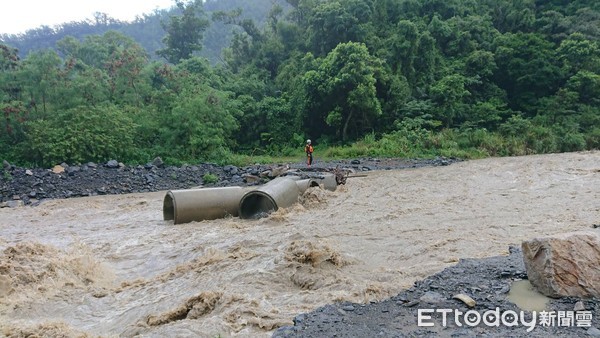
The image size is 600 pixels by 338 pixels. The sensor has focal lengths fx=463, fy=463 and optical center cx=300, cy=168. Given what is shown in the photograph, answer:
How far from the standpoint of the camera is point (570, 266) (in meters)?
4.83

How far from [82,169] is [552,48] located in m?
33.0

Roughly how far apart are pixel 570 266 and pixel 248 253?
490 cm

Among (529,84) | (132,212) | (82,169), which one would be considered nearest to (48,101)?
(82,169)

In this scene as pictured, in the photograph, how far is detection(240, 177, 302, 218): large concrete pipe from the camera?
11.6m

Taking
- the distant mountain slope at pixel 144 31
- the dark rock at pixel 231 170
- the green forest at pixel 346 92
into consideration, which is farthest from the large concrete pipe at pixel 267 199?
the distant mountain slope at pixel 144 31

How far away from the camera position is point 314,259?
22.6 ft

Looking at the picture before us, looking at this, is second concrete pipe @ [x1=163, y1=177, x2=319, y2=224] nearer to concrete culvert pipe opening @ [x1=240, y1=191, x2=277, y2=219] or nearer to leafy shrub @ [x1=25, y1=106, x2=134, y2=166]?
concrete culvert pipe opening @ [x1=240, y1=191, x2=277, y2=219]

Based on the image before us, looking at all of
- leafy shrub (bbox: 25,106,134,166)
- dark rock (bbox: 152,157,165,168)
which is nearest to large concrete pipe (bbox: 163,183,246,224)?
dark rock (bbox: 152,157,165,168)

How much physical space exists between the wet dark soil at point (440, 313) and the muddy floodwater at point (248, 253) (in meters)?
0.33

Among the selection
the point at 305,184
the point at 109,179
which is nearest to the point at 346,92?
the point at 109,179

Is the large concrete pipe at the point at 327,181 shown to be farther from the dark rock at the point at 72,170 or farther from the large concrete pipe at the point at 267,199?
the dark rock at the point at 72,170

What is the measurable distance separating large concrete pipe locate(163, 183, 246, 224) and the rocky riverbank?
626 centimetres

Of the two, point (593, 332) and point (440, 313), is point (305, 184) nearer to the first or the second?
point (440, 313)

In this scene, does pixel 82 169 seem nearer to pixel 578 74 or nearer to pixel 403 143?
pixel 403 143
